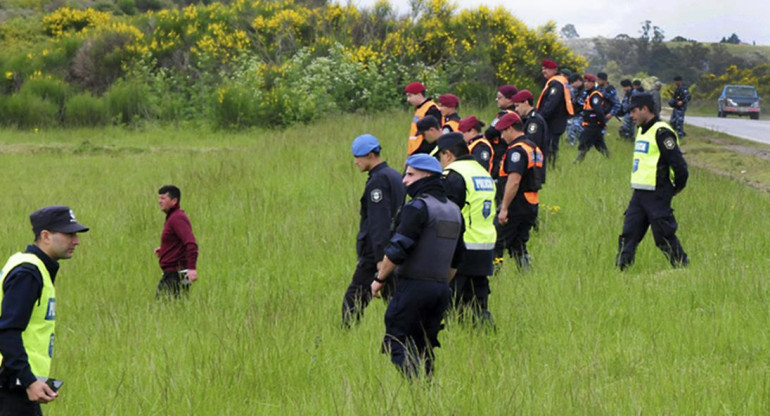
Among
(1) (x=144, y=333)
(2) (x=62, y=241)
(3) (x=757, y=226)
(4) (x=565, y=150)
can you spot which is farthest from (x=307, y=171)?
(2) (x=62, y=241)

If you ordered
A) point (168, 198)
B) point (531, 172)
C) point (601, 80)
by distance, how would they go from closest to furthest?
point (168, 198)
point (531, 172)
point (601, 80)

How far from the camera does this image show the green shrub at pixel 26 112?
27.2 meters

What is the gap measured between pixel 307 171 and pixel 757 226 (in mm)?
7829

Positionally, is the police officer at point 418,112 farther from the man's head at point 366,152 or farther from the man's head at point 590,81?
the man's head at point 590,81

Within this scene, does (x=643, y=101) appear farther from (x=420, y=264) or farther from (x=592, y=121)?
(x=592, y=121)

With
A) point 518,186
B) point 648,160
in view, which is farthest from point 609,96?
point 518,186

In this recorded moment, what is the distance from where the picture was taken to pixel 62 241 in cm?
507

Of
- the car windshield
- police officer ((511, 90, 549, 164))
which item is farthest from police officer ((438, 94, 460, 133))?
the car windshield

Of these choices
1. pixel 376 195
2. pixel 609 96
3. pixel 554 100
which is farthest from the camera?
pixel 609 96

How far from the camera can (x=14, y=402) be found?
16.1 ft

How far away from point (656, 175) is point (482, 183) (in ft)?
8.23

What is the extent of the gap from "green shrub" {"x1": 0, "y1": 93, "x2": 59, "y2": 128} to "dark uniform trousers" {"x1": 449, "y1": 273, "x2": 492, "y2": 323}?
21967mm

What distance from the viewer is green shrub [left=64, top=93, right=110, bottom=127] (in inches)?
1075

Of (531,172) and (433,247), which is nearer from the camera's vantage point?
(433,247)
